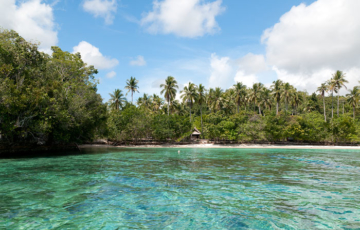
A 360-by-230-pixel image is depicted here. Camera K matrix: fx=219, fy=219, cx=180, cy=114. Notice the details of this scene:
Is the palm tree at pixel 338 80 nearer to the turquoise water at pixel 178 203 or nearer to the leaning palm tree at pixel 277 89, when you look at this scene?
the leaning palm tree at pixel 277 89

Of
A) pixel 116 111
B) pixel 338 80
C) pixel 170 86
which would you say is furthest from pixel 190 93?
pixel 338 80

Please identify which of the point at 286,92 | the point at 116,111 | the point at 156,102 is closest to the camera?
the point at 116,111

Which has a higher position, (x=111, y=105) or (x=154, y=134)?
(x=111, y=105)

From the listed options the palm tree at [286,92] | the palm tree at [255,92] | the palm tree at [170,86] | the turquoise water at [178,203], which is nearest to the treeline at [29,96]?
the turquoise water at [178,203]

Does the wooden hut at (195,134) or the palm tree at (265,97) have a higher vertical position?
the palm tree at (265,97)

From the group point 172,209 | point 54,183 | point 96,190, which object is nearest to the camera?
point 172,209

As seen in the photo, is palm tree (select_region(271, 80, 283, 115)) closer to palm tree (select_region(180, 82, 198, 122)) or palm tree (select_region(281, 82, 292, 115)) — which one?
palm tree (select_region(281, 82, 292, 115))

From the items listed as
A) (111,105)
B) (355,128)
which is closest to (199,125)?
(111,105)

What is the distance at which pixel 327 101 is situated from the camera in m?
81.1

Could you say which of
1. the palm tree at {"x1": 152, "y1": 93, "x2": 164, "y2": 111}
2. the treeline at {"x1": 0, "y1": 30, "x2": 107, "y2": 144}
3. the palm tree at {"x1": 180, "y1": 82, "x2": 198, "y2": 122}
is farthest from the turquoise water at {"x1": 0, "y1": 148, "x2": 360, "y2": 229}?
the palm tree at {"x1": 152, "y1": 93, "x2": 164, "y2": 111}

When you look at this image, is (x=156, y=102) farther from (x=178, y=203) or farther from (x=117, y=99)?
(x=178, y=203)

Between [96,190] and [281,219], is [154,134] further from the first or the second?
[281,219]

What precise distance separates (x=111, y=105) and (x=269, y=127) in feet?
148

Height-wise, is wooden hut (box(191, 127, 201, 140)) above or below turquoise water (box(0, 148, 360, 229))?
above
